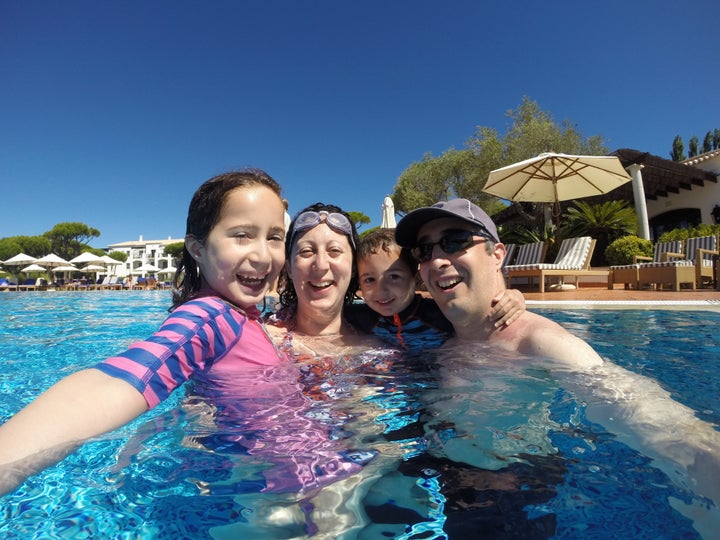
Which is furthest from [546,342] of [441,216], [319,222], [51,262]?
[51,262]

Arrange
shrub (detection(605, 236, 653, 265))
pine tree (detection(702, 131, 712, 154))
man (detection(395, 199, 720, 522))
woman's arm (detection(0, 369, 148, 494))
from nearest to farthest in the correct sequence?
woman's arm (detection(0, 369, 148, 494))
man (detection(395, 199, 720, 522))
shrub (detection(605, 236, 653, 265))
pine tree (detection(702, 131, 712, 154))

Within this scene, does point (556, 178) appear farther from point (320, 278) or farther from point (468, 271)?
point (320, 278)

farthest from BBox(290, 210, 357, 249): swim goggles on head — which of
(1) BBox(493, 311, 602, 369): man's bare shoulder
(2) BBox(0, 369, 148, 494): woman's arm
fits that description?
(2) BBox(0, 369, 148, 494): woman's arm

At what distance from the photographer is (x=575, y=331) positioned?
4.93 metres

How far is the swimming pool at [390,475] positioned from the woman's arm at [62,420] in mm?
286

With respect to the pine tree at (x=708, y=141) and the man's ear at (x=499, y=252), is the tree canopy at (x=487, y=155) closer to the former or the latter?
the man's ear at (x=499, y=252)

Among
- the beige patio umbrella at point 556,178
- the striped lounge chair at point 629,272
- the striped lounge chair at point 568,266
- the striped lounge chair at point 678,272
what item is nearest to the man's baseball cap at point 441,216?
the striped lounge chair at point 568,266

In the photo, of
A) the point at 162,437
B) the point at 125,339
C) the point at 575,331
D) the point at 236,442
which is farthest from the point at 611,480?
the point at 125,339

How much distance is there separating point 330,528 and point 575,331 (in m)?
4.69

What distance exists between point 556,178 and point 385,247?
10510 millimetres

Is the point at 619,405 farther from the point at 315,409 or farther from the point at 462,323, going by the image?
the point at 315,409

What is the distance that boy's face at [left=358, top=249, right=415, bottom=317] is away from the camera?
2633mm

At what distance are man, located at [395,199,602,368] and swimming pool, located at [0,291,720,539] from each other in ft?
0.63

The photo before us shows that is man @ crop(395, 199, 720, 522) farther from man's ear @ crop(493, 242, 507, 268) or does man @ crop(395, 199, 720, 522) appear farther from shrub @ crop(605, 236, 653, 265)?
shrub @ crop(605, 236, 653, 265)
